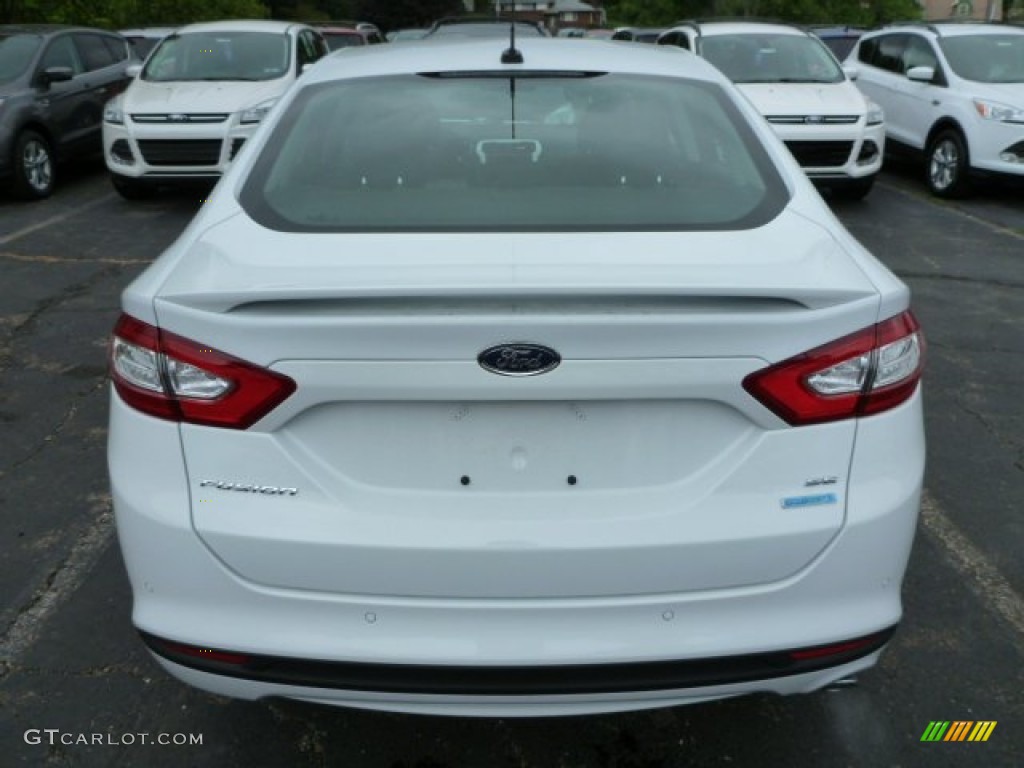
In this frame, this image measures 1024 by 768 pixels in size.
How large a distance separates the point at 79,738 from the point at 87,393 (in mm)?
2771

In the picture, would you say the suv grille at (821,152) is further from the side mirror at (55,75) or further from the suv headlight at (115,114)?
the side mirror at (55,75)

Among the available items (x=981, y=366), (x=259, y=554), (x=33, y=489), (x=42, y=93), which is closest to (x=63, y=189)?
(x=42, y=93)

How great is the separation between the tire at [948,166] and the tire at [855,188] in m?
0.91

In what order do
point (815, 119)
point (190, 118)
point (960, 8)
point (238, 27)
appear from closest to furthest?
point (815, 119)
point (190, 118)
point (238, 27)
point (960, 8)

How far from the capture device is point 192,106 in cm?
959

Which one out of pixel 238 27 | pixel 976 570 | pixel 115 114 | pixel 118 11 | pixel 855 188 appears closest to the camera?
pixel 976 570

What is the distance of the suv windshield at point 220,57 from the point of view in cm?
1053

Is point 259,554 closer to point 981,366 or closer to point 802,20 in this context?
point 981,366

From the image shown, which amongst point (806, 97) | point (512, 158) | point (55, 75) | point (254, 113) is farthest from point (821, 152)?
point (55, 75)

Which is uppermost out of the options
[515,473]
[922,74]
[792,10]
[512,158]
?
[512,158]

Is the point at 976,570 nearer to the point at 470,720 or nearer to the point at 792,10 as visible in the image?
the point at 470,720

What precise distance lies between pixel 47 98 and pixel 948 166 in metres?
9.20

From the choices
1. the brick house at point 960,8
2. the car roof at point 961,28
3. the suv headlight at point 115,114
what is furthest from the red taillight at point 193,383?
the brick house at point 960,8

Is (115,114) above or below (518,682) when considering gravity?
below
